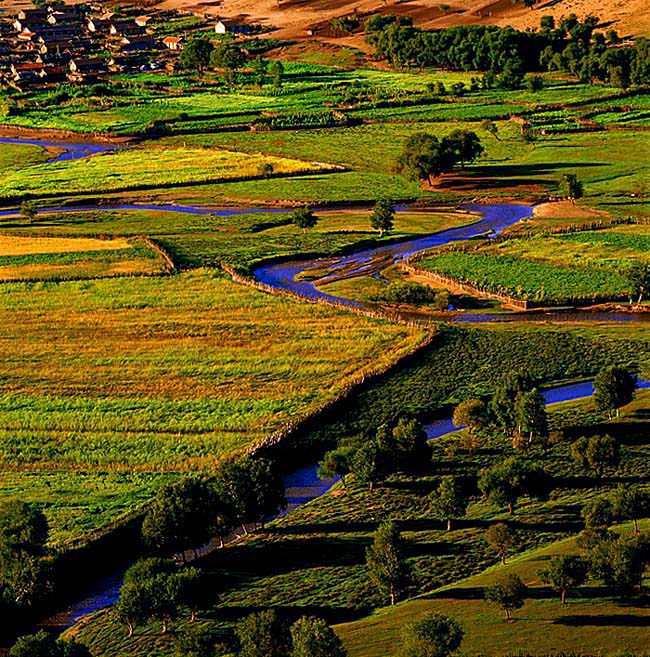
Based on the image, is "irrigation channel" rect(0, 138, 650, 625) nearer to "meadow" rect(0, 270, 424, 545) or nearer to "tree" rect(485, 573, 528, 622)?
"meadow" rect(0, 270, 424, 545)

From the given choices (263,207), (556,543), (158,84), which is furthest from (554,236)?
(158,84)

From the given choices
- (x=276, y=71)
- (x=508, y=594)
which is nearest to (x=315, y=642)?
(x=508, y=594)

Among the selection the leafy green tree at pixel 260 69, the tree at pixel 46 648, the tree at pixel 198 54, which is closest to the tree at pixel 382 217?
the tree at pixel 46 648

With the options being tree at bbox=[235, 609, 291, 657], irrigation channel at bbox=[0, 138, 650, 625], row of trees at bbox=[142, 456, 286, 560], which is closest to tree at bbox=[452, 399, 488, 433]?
irrigation channel at bbox=[0, 138, 650, 625]

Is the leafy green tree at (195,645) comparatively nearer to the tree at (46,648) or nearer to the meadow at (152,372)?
the tree at (46,648)

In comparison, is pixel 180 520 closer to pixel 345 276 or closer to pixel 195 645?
pixel 195 645

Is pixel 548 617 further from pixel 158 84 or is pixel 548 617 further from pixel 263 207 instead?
pixel 158 84
